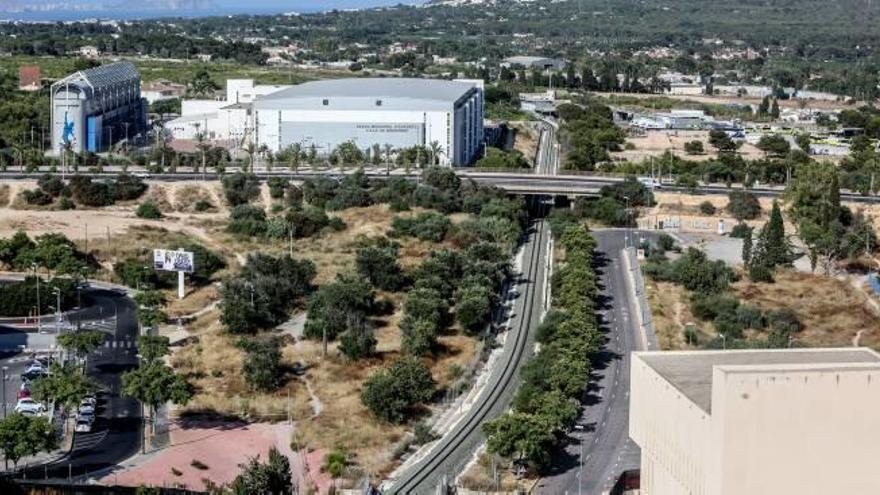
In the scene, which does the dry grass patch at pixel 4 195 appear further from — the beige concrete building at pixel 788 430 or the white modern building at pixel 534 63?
the white modern building at pixel 534 63

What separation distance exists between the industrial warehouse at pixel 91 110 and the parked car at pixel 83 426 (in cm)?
4440

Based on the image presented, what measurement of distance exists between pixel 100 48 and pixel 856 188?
343 feet

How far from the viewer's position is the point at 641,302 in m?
51.4

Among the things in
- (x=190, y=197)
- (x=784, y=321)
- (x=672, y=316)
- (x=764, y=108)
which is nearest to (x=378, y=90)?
(x=190, y=197)

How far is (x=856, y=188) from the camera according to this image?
74.3 metres

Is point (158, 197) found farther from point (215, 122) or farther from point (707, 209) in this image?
point (707, 209)

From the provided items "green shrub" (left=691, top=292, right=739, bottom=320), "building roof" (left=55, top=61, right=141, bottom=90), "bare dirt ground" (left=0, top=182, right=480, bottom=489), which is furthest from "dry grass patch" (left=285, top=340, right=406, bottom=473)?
"building roof" (left=55, top=61, right=141, bottom=90)

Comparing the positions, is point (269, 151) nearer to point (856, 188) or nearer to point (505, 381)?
point (856, 188)

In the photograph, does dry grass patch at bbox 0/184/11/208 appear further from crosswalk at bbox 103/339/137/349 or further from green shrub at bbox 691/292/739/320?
green shrub at bbox 691/292/739/320

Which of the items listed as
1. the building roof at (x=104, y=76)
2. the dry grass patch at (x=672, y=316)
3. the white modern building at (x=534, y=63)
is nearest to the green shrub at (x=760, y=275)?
the dry grass patch at (x=672, y=316)

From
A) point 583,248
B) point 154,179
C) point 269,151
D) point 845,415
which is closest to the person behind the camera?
Result: point 845,415

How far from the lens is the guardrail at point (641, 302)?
46.0 meters

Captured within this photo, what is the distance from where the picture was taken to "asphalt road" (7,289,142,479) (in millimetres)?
33344

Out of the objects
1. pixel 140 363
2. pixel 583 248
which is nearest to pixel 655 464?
pixel 140 363
